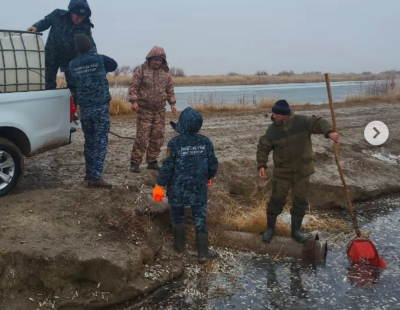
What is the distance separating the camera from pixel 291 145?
19.8 ft

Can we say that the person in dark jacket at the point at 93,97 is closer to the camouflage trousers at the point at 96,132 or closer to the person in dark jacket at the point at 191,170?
the camouflage trousers at the point at 96,132

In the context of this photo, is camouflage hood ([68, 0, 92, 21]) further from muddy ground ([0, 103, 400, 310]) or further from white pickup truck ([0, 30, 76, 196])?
muddy ground ([0, 103, 400, 310])

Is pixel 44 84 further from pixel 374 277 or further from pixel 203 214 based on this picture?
pixel 374 277

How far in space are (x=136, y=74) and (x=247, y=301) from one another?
3614mm

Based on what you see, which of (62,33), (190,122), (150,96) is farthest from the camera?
(150,96)

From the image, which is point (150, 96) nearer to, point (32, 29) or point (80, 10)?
point (80, 10)

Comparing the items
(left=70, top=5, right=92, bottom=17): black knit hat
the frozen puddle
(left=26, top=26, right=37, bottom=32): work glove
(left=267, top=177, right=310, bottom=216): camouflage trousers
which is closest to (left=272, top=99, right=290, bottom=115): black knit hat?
(left=267, top=177, right=310, bottom=216): camouflage trousers

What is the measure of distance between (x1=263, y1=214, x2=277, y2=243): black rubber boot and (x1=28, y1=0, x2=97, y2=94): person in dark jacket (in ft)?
9.76

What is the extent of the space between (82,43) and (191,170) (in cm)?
200

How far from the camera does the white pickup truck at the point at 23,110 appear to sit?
596 centimetres

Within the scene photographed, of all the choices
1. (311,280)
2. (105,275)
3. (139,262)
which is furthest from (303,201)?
(105,275)

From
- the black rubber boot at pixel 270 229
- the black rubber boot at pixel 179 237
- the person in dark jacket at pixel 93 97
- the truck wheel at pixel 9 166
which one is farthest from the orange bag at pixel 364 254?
the truck wheel at pixel 9 166

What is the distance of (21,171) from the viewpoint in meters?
6.12

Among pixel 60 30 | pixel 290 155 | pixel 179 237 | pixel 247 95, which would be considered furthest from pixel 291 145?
pixel 247 95
